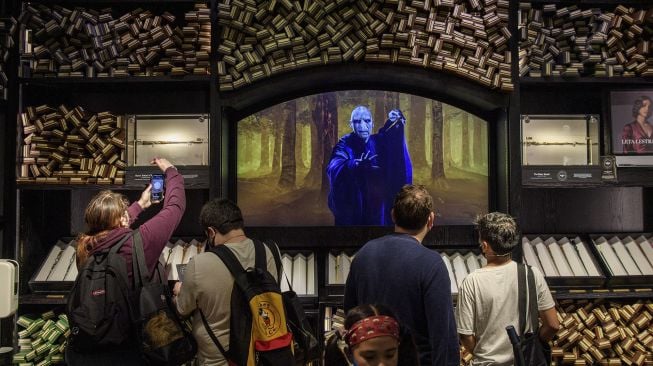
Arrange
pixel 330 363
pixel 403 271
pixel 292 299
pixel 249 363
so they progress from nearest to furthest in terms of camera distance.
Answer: pixel 330 363 → pixel 403 271 → pixel 249 363 → pixel 292 299

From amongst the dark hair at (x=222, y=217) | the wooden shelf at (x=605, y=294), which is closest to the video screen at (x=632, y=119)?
the wooden shelf at (x=605, y=294)

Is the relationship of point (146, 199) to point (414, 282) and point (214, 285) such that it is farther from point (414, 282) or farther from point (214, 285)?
point (414, 282)

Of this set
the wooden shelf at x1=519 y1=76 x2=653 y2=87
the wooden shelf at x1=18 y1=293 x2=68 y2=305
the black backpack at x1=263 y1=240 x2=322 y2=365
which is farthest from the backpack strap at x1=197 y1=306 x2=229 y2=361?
the wooden shelf at x1=519 y1=76 x2=653 y2=87

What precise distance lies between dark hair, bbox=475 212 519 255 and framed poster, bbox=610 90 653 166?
156 centimetres

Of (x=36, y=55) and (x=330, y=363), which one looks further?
(x=36, y=55)

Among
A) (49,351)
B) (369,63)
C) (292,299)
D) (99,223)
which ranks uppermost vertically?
(369,63)

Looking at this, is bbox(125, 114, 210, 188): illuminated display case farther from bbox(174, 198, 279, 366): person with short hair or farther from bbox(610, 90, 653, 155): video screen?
bbox(610, 90, 653, 155): video screen

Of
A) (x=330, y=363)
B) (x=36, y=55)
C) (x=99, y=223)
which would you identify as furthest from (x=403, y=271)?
(x=36, y=55)

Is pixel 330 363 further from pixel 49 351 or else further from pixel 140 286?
pixel 49 351

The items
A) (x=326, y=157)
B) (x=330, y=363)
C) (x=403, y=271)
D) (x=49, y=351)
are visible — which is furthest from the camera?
(x=326, y=157)

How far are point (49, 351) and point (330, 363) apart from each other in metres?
2.47

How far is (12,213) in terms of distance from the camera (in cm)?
384

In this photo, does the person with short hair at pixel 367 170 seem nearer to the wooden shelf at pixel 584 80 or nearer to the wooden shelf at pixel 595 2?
the wooden shelf at pixel 584 80

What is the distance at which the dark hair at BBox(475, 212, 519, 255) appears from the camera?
2680mm
